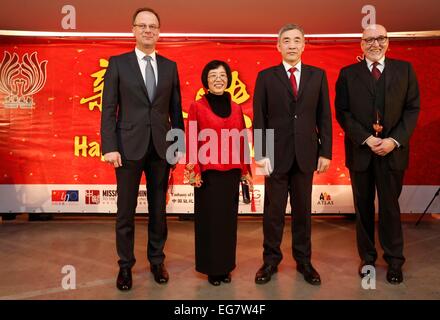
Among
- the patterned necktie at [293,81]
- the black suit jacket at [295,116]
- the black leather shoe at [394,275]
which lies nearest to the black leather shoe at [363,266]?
the black leather shoe at [394,275]

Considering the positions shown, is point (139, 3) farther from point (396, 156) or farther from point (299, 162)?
point (396, 156)

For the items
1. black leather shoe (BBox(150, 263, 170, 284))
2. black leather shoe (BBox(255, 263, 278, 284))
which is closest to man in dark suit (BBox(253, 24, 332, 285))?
black leather shoe (BBox(255, 263, 278, 284))

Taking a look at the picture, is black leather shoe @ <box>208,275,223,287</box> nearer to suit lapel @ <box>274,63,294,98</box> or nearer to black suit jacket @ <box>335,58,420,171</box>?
black suit jacket @ <box>335,58,420,171</box>

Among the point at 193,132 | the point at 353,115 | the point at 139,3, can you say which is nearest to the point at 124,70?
the point at 193,132

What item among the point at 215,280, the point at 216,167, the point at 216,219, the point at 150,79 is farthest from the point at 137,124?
the point at 215,280

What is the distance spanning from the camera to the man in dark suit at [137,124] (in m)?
2.39

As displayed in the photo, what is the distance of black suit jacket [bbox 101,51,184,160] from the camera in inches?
93.9

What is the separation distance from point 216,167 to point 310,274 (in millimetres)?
958

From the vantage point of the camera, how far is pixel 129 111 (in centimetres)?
242

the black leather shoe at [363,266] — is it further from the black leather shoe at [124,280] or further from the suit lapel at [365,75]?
the black leather shoe at [124,280]

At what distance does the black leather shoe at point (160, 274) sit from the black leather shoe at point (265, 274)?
1.98ft

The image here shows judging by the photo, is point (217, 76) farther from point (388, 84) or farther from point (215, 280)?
point (215, 280)

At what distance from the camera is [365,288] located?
248 cm

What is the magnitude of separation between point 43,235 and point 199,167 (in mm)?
2212
